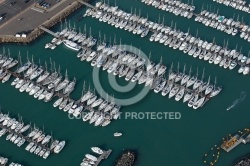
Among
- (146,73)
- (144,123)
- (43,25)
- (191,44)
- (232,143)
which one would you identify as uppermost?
(43,25)

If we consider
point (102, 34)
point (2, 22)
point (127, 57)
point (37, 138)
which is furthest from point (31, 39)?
point (37, 138)

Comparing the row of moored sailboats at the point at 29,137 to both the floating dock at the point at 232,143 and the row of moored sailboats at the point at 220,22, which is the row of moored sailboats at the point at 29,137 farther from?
the row of moored sailboats at the point at 220,22

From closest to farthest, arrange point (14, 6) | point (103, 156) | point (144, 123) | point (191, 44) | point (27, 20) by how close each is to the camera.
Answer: point (103, 156) < point (144, 123) < point (191, 44) < point (27, 20) < point (14, 6)

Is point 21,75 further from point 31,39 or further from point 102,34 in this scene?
point 102,34

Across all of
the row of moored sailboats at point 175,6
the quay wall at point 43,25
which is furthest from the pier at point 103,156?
the row of moored sailboats at point 175,6

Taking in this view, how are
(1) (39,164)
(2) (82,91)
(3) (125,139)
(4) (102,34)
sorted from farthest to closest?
(4) (102,34) → (2) (82,91) → (3) (125,139) → (1) (39,164)

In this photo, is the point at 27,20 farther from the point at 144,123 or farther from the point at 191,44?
the point at 144,123

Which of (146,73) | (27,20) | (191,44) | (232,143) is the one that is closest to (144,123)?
(146,73)
